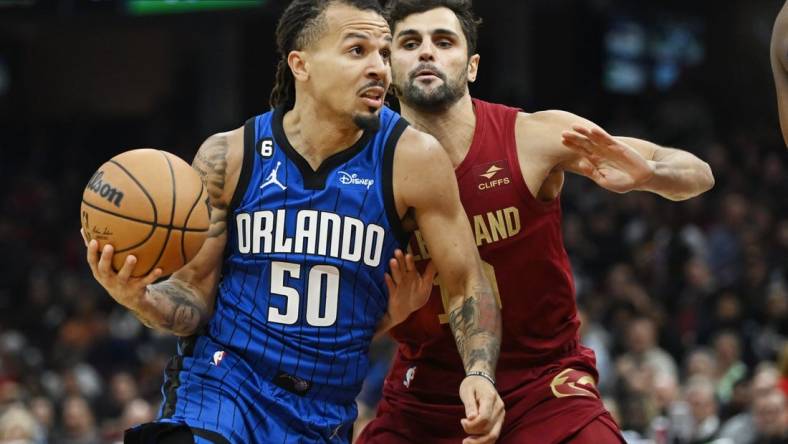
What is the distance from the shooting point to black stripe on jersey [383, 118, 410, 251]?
191 inches

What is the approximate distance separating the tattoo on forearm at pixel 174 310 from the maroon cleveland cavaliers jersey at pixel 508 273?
2.88 feet

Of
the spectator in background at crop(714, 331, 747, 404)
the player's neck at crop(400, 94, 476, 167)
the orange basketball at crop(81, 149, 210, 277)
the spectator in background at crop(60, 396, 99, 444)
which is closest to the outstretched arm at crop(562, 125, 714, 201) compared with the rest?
the player's neck at crop(400, 94, 476, 167)

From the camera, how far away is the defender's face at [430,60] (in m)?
5.33

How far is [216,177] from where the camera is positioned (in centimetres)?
493

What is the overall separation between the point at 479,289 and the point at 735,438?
4.46 m

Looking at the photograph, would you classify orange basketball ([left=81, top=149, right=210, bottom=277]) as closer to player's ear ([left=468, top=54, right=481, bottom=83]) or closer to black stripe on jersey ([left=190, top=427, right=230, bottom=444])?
black stripe on jersey ([left=190, top=427, right=230, bottom=444])

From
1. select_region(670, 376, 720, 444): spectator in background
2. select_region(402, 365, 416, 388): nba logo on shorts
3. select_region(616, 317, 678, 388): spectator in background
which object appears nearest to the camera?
select_region(402, 365, 416, 388): nba logo on shorts

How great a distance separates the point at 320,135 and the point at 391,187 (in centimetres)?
34

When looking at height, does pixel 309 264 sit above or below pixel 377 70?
below

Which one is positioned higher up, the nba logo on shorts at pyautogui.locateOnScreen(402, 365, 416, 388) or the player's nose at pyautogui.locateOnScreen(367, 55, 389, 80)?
the player's nose at pyautogui.locateOnScreen(367, 55, 389, 80)

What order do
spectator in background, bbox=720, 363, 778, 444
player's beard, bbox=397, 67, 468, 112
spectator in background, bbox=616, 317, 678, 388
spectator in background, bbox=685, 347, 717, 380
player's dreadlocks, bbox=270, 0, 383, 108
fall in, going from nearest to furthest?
player's dreadlocks, bbox=270, 0, 383, 108
player's beard, bbox=397, 67, 468, 112
spectator in background, bbox=720, 363, 778, 444
spectator in background, bbox=685, 347, 717, 380
spectator in background, bbox=616, 317, 678, 388

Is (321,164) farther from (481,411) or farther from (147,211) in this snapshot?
(481,411)

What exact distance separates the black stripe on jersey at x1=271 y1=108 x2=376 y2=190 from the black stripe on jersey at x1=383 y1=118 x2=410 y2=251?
9 centimetres

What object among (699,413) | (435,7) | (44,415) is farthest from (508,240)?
(44,415)
